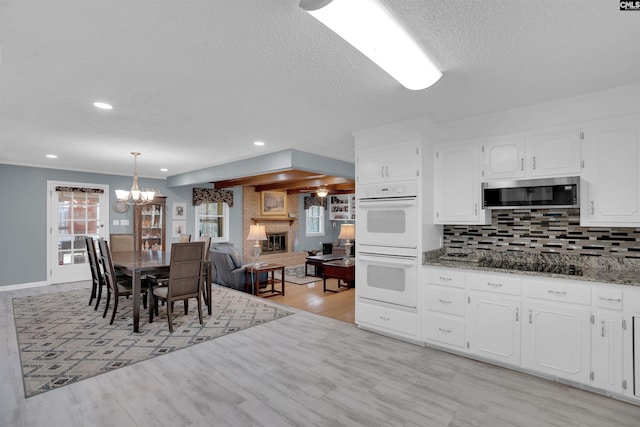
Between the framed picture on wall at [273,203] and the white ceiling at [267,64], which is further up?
the white ceiling at [267,64]

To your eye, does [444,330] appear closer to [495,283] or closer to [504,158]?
[495,283]

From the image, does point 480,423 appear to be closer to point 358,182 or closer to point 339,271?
point 358,182

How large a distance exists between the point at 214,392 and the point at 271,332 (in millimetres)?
1273

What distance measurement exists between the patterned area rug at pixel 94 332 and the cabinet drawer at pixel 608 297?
3331mm

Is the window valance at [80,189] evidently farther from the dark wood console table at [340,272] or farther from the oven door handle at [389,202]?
the oven door handle at [389,202]

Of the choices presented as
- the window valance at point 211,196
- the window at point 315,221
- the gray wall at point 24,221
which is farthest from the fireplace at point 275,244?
the gray wall at point 24,221

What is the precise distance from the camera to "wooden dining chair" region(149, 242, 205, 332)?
Result: 148 inches

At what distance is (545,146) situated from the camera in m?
2.85

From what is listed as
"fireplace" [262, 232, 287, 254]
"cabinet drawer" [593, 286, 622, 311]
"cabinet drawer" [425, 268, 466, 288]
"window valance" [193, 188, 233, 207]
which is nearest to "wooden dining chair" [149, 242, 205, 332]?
"cabinet drawer" [425, 268, 466, 288]

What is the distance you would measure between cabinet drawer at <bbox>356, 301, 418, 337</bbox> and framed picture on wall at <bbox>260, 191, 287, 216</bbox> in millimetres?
5927

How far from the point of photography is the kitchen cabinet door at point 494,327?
269 cm

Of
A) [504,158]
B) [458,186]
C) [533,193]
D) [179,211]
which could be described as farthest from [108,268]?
[533,193]

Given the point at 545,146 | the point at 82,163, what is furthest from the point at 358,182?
the point at 82,163

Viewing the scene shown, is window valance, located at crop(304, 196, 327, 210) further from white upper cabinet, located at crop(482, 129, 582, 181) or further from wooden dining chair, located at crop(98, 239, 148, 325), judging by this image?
white upper cabinet, located at crop(482, 129, 582, 181)
